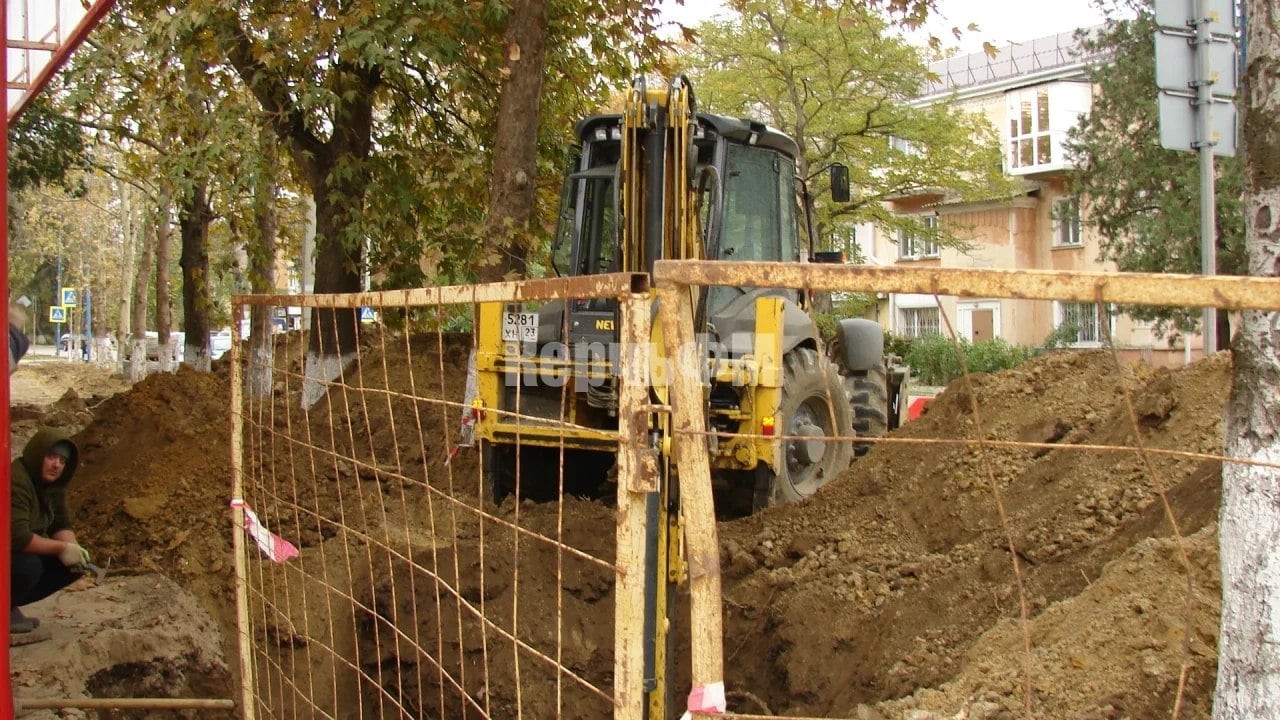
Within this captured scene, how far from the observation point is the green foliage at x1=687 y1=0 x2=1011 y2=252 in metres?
20.4

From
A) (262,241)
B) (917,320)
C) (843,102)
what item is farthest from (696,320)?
(917,320)

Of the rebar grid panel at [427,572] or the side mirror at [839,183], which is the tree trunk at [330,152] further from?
the side mirror at [839,183]

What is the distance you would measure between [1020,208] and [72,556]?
28.0m

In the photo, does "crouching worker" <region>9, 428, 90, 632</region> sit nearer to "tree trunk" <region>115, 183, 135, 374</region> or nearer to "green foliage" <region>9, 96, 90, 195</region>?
"green foliage" <region>9, 96, 90, 195</region>

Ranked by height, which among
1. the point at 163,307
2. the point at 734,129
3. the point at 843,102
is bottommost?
the point at 163,307

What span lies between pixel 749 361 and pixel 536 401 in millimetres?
1557

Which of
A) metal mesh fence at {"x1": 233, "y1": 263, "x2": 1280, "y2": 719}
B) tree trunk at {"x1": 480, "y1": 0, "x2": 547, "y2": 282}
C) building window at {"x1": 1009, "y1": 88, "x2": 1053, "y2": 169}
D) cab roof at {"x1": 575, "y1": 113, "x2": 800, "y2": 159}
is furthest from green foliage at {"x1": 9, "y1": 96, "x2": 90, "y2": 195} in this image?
building window at {"x1": 1009, "y1": 88, "x2": 1053, "y2": 169}

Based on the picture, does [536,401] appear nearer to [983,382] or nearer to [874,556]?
[874,556]

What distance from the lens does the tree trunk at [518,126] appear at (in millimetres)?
8477

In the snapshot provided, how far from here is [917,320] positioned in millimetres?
32750

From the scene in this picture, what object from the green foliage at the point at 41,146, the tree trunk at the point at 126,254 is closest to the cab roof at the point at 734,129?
the green foliage at the point at 41,146

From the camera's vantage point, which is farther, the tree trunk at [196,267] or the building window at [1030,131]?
the building window at [1030,131]

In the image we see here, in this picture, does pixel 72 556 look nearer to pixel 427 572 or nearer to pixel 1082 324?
pixel 427 572

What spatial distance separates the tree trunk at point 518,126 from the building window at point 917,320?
2384 centimetres
